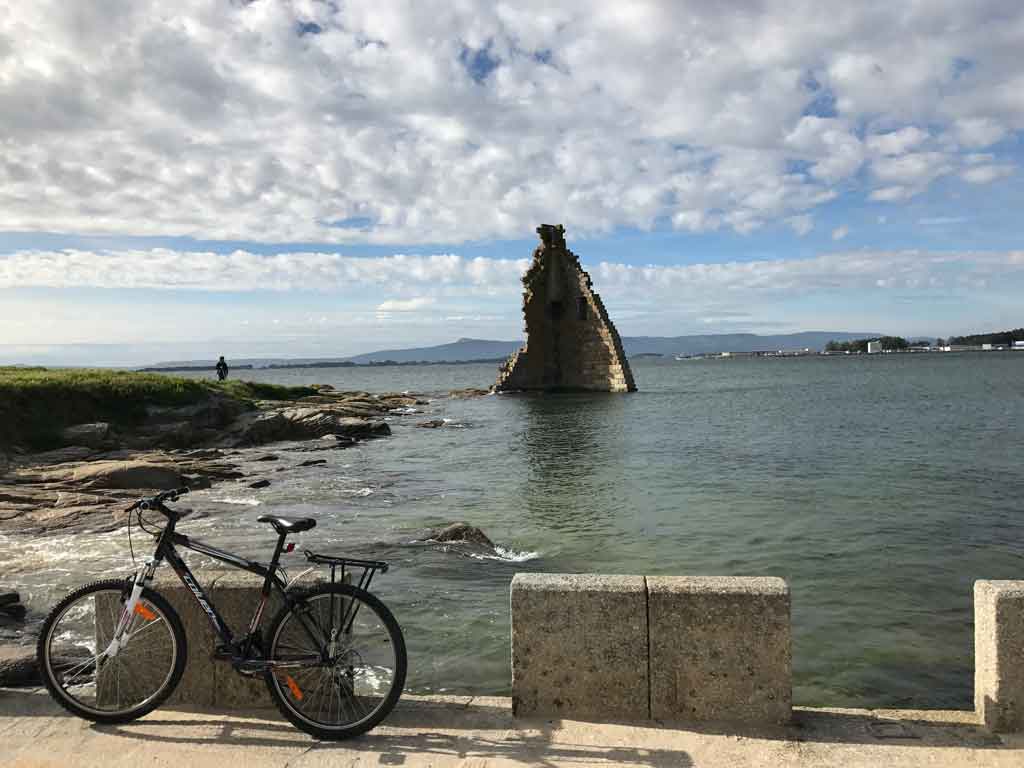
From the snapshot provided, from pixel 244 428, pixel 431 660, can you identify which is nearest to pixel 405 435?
pixel 244 428

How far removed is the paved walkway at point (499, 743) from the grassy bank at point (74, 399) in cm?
2344

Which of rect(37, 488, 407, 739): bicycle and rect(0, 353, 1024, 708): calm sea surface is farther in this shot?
rect(0, 353, 1024, 708): calm sea surface

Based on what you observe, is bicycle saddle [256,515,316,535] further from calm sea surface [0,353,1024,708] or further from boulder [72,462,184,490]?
boulder [72,462,184,490]

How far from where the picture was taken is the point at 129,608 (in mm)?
5148

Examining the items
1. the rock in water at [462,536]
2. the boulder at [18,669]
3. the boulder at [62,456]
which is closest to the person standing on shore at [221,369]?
the boulder at [62,456]

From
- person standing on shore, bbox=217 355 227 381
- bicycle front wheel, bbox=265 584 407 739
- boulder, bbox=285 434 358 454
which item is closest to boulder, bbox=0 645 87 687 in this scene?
bicycle front wheel, bbox=265 584 407 739

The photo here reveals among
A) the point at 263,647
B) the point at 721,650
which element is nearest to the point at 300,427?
the point at 263,647

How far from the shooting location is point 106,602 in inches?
208

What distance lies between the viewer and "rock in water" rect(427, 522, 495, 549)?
48.0 feet

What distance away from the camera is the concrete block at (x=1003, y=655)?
4.64m

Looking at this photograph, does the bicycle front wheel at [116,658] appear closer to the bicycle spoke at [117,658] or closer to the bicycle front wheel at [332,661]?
the bicycle spoke at [117,658]

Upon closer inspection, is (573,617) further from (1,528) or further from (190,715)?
(1,528)

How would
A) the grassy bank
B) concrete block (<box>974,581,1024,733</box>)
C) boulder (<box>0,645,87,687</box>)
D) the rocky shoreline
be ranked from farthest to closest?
the grassy bank → the rocky shoreline → boulder (<box>0,645,87,687</box>) → concrete block (<box>974,581,1024,733</box>)

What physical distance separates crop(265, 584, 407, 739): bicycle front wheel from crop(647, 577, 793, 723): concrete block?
5.69 ft
